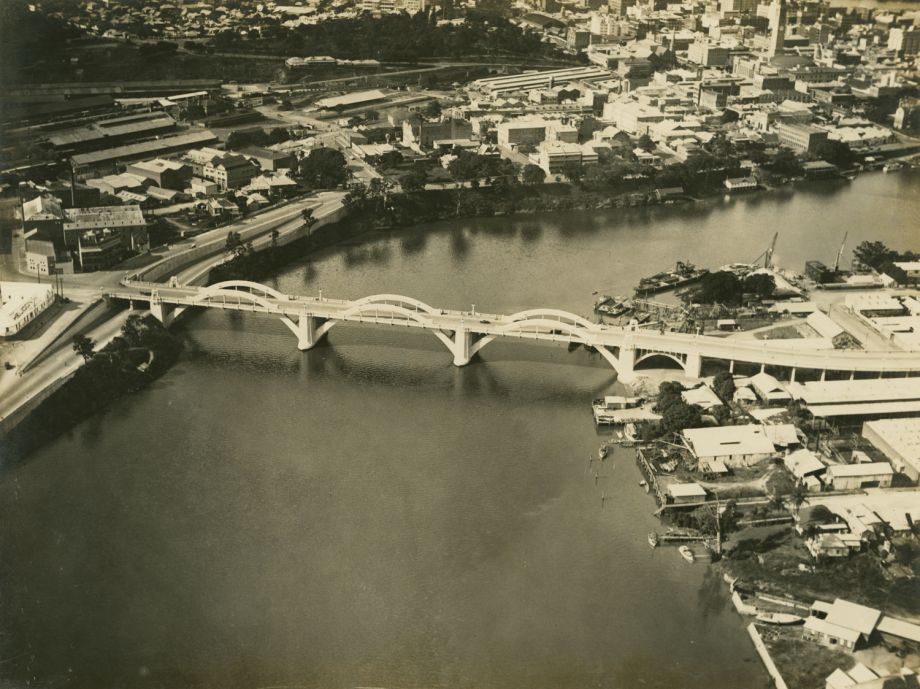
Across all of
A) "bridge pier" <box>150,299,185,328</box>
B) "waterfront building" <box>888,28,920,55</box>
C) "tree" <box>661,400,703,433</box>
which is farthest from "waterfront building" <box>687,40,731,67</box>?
"tree" <box>661,400,703,433</box>

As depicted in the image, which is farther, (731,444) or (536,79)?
(536,79)

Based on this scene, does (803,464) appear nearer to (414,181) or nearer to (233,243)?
(233,243)

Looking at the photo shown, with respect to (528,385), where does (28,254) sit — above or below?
above

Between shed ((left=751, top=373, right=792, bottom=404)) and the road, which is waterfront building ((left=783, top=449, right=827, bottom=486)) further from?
the road

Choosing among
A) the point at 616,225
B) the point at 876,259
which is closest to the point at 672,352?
the point at 876,259

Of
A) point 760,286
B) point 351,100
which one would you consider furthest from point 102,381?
point 351,100

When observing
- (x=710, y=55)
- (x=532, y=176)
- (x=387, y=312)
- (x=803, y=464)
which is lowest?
(x=803, y=464)

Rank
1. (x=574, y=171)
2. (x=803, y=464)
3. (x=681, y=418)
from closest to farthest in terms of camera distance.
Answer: (x=803, y=464)
(x=681, y=418)
(x=574, y=171)

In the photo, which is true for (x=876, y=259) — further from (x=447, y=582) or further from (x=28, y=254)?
(x=28, y=254)
